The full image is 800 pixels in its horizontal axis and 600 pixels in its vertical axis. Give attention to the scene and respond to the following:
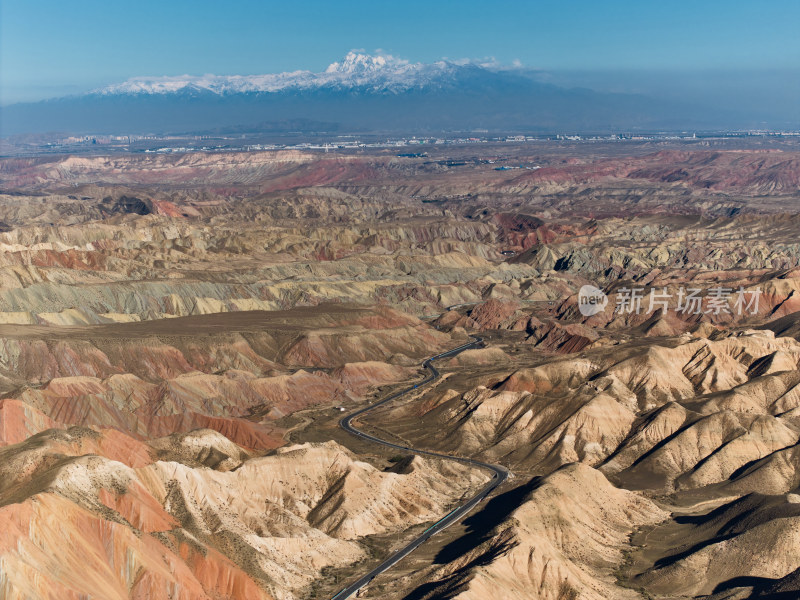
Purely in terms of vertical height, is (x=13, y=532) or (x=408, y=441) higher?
(x=13, y=532)

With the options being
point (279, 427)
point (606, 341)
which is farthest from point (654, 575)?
point (606, 341)

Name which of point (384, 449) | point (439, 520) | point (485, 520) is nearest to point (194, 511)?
point (439, 520)

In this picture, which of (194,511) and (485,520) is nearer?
(194,511)

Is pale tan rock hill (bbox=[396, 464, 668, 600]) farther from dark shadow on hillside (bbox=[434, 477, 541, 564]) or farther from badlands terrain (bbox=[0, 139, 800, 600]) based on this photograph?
dark shadow on hillside (bbox=[434, 477, 541, 564])

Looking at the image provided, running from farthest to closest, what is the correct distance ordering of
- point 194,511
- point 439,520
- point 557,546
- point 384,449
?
point 384,449 < point 439,520 < point 557,546 < point 194,511

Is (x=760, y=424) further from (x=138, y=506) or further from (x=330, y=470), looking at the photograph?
(x=138, y=506)

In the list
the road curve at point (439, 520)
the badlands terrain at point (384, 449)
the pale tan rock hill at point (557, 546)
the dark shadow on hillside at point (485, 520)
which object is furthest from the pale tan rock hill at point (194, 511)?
the pale tan rock hill at point (557, 546)

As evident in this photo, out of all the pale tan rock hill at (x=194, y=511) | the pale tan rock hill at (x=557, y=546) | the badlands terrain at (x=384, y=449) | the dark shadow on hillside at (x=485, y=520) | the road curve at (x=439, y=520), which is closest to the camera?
the pale tan rock hill at (x=194, y=511)

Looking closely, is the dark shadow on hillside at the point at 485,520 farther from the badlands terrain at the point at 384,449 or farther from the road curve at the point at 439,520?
the road curve at the point at 439,520

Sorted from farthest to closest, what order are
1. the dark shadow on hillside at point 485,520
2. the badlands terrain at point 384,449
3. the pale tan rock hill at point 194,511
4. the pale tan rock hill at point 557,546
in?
the dark shadow on hillside at point 485,520
the badlands terrain at point 384,449
the pale tan rock hill at point 557,546
the pale tan rock hill at point 194,511

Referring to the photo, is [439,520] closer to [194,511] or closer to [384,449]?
[194,511]

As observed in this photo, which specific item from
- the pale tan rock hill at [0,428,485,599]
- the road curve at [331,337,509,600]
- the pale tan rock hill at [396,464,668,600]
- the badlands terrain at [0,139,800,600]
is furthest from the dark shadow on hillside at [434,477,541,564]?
the pale tan rock hill at [0,428,485,599]
